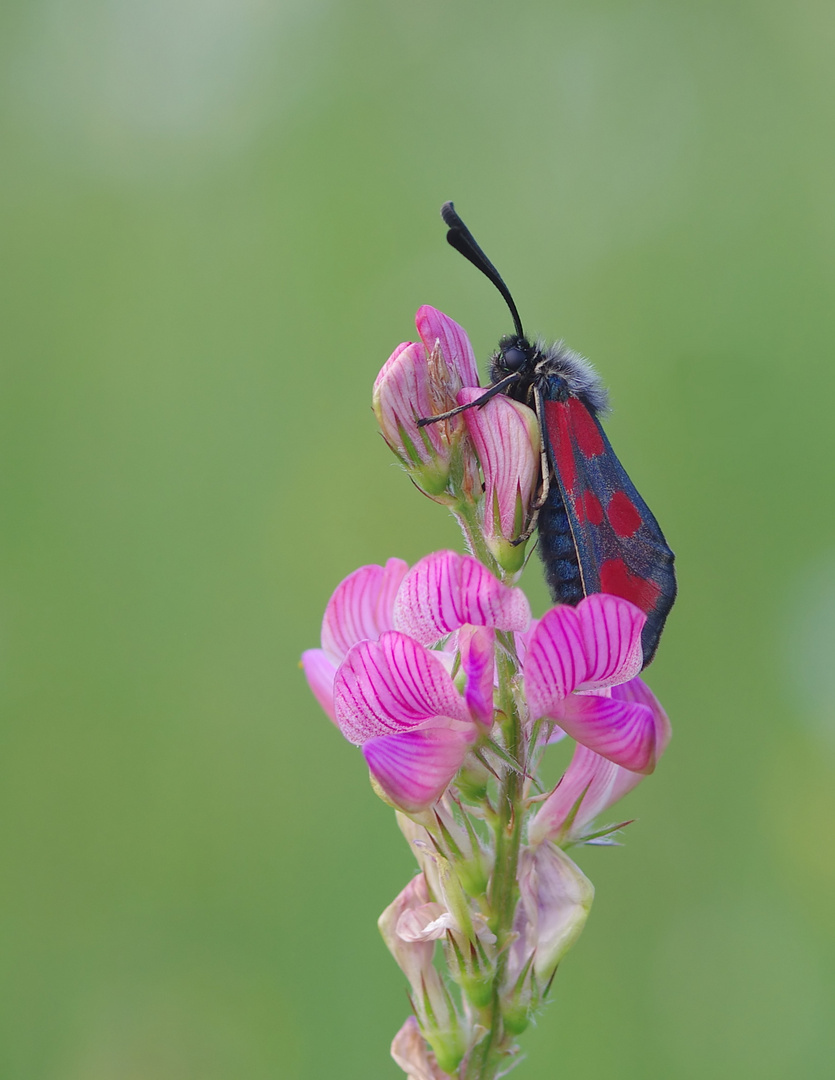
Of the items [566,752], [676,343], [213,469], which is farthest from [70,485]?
[676,343]

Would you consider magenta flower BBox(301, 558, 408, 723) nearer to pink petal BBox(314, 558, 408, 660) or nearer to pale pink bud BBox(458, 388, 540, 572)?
pink petal BBox(314, 558, 408, 660)

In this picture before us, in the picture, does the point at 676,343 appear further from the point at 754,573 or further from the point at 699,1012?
the point at 699,1012

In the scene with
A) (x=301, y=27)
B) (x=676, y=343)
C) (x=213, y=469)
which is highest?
(x=301, y=27)

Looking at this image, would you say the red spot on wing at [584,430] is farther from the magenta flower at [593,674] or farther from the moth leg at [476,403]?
the magenta flower at [593,674]

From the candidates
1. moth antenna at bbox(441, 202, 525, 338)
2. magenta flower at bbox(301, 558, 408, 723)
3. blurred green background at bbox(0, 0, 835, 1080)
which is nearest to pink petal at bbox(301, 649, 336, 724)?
magenta flower at bbox(301, 558, 408, 723)

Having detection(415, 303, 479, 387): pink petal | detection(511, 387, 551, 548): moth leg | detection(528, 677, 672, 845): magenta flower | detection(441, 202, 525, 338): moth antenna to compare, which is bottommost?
detection(528, 677, 672, 845): magenta flower

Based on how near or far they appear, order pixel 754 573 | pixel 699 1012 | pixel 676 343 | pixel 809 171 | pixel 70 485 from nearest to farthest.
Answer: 1. pixel 699 1012
2. pixel 754 573
3. pixel 70 485
4. pixel 676 343
5. pixel 809 171

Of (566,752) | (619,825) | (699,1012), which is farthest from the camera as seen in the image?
(566,752)

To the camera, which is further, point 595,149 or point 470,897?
point 595,149
